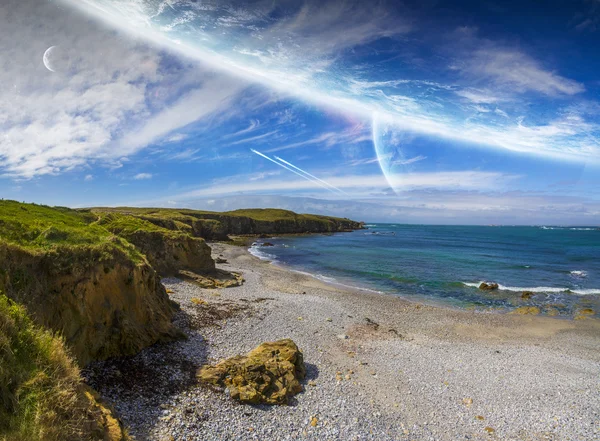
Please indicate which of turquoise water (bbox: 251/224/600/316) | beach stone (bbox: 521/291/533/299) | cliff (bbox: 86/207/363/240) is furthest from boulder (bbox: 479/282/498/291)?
cliff (bbox: 86/207/363/240)

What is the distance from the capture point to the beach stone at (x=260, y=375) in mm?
12430

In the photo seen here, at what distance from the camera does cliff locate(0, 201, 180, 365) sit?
464 inches

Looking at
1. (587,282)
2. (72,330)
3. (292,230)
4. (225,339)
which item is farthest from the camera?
(292,230)

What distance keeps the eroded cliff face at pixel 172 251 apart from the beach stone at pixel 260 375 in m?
19.1

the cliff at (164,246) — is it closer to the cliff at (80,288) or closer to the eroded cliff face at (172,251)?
the eroded cliff face at (172,251)

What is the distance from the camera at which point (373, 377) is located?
1576cm

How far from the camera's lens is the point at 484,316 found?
94.4 ft

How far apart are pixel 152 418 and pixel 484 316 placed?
93.8 ft

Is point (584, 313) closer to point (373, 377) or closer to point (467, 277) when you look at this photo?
point (467, 277)

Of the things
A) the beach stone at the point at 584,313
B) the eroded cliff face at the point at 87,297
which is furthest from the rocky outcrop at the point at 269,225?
the beach stone at the point at 584,313

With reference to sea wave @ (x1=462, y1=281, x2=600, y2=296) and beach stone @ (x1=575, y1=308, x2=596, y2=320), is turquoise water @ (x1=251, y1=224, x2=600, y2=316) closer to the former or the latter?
sea wave @ (x1=462, y1=281, x2=600, y2=296)

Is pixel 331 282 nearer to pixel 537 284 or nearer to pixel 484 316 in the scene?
pixel 484 316

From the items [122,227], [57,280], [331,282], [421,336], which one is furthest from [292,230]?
[57,280]

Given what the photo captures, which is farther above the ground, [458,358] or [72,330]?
[72,330]
